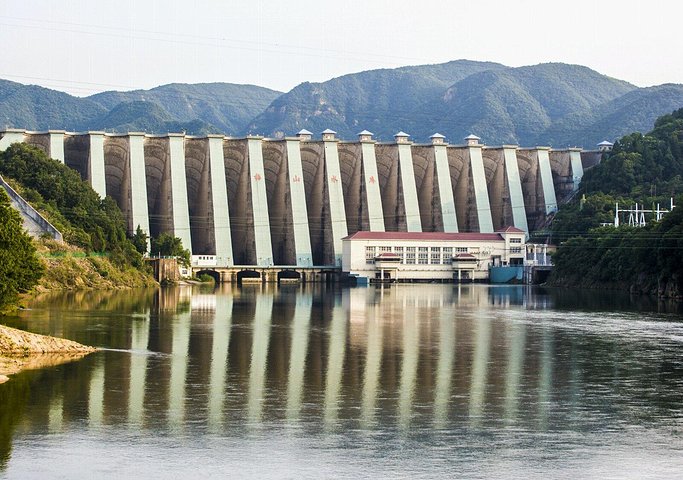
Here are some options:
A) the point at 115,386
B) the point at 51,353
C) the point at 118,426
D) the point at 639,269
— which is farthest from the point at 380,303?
the point at 118,426

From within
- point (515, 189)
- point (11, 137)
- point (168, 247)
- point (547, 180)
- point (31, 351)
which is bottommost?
point (31, 351)

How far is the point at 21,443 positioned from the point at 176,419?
326cm

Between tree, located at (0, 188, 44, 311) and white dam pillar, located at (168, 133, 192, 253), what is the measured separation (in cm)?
4835

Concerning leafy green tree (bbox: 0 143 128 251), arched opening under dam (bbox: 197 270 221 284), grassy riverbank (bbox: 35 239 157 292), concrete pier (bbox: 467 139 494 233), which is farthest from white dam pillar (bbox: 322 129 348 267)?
grassy riverbank (bbox: 35 239 157 292)

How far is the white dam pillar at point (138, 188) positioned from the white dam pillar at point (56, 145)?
18.4ft

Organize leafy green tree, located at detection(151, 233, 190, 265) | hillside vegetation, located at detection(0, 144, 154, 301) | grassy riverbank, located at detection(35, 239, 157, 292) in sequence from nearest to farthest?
1. grassy riverbank, located at detection(35, 239, 157, 292)
2. hillside vegetation, located at detection(0, 144, 154, 301)
3. leafy green tree, located at detection(151, 233, 190, 265)

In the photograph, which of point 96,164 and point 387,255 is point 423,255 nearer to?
point 387,255

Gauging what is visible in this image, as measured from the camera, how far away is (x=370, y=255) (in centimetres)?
10031

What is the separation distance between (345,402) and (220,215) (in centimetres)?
7531

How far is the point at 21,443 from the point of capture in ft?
63.6

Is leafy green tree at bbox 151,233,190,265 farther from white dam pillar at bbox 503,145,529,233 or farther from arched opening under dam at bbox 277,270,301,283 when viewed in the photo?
white dam pillar at bbox 503,145,529,233

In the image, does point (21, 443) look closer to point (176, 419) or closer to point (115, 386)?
point (176, 419)

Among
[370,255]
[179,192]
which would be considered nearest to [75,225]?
[179,192]

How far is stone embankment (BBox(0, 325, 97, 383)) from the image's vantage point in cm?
2805
